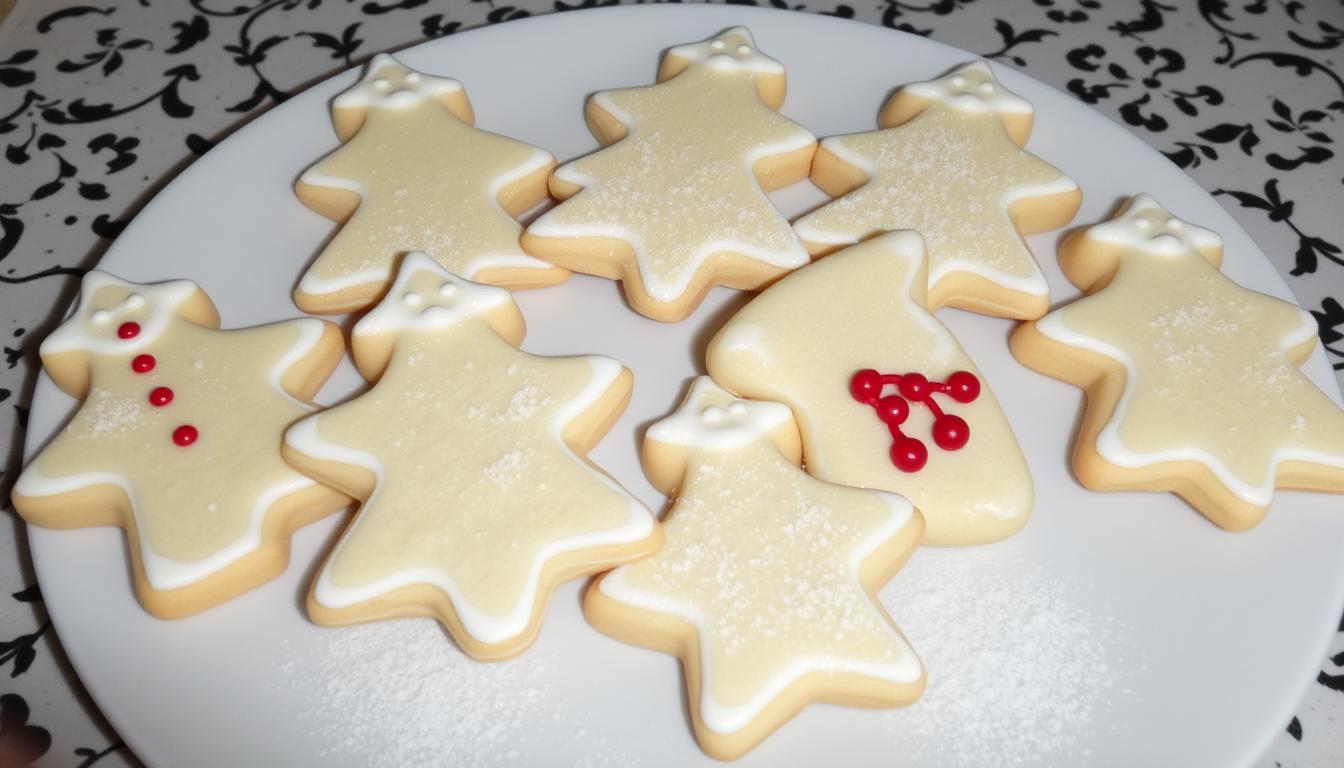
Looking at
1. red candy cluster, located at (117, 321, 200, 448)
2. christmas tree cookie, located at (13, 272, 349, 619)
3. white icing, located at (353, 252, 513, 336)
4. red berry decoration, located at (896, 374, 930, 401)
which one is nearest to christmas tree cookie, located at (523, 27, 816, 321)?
white icing, located at (353, 252, 513, 336)

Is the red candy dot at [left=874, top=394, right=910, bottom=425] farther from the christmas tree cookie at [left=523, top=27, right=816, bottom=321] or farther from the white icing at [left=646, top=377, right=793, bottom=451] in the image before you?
the christmas tree cookie at [left=523, top=27, right=816, bottom=321]

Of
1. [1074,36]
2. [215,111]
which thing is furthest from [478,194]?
[1074,36]

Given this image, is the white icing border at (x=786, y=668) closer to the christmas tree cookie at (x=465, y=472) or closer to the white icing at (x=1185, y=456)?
the christmas tree cookie at (x=465, y=472)

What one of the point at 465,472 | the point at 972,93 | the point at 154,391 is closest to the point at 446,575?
the point at 465,472

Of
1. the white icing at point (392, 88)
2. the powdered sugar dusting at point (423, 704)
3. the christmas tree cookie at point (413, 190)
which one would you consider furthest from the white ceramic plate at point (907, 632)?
the white icing at point (392, 88)

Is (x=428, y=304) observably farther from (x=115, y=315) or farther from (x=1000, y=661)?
(x=1000, y=661)

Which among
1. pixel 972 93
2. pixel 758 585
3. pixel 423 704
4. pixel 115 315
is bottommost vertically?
pixel 423 704
